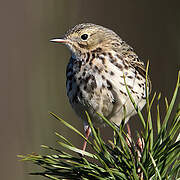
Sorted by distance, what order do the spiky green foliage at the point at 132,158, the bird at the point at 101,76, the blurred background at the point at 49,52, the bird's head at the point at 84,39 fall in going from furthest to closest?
the blurred background at the point at 49,52 < the bird's head at the point at 84,39 < the bird at the point at 101,76 < the spiky green foliage at the point at 132,158

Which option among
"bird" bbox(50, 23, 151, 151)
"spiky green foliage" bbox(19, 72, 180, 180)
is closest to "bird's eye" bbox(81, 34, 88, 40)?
"bird" bbox(50, 23, 151, 151)

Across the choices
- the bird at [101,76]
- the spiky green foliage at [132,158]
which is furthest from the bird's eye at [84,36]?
the spiky green foliage at [132,158]

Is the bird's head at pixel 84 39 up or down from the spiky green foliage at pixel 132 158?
up

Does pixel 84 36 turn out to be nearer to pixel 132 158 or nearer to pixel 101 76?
pixel 101 76

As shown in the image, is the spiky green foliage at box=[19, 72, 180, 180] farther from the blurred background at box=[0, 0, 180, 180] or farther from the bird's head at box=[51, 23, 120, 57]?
the blurred background at box=[0, 0, 180, 180]

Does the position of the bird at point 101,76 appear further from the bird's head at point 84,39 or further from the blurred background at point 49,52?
the blurred background at point 49,52

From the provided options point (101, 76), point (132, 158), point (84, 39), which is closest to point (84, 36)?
point (84, 39)
